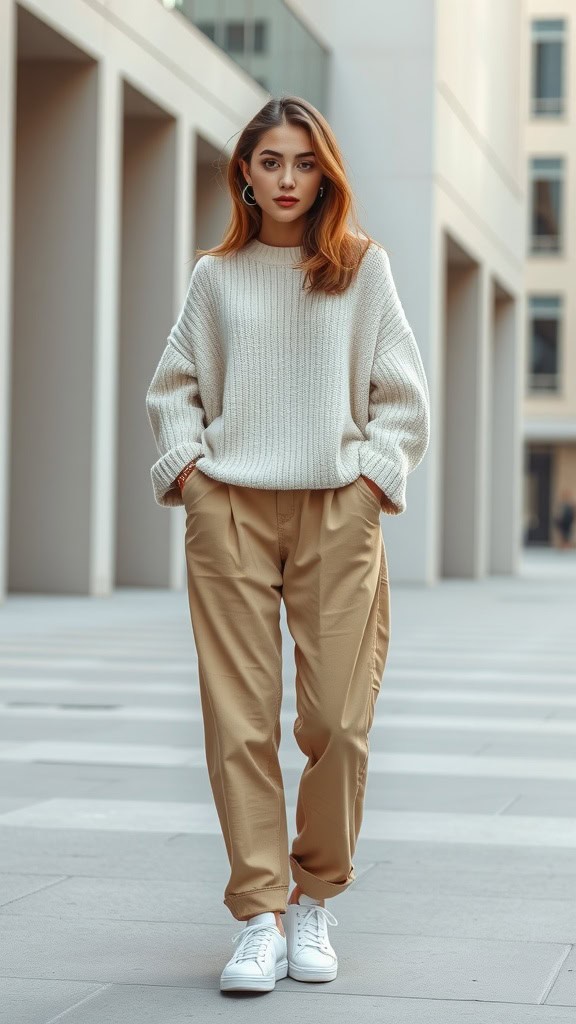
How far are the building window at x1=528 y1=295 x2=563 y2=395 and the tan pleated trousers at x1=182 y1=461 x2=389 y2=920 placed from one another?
5169 centimetres

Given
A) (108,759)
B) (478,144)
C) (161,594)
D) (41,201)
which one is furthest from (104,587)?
(478,144)

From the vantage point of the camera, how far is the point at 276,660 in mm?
3801

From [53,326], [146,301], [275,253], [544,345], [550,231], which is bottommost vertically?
→ [275,253]

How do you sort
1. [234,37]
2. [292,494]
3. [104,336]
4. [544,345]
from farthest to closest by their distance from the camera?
[544,345]
[234,37]
[104,336]
[292,494]

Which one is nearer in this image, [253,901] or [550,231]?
→ [253,901]

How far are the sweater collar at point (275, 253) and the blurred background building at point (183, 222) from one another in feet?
44.8

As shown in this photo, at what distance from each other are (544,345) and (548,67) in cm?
894

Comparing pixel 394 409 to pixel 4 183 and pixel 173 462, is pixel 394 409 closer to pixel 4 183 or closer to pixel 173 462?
pixel 173 462

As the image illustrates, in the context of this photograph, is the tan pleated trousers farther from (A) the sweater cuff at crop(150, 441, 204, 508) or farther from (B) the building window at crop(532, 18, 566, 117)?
Answer: (B) the building window at crop(532, 18, 566, 117)

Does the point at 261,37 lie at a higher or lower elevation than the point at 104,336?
higher

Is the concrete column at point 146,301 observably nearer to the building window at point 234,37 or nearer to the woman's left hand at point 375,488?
the building window at point 234,37

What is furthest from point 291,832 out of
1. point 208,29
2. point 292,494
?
point 208,29

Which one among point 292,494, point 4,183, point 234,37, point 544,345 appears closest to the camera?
point 292,494

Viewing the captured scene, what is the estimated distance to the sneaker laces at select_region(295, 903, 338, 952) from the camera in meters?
3.75
